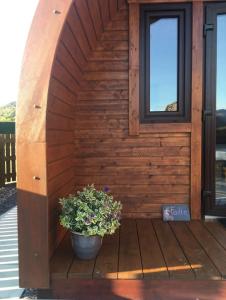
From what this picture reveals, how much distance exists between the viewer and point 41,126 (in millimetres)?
1940

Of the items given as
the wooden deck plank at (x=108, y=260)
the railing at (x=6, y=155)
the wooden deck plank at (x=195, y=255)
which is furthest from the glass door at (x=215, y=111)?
the railing at (x=6, y=155)

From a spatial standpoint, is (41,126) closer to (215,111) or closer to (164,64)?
(164,64)

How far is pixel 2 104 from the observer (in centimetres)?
A: 1493

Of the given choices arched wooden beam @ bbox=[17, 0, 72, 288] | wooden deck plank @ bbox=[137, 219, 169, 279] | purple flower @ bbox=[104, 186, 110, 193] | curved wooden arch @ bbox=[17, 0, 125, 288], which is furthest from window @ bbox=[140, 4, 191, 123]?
arched wooden beam @ bbox=[17, 0, 72, 288]

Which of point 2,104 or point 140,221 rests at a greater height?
point 2,104

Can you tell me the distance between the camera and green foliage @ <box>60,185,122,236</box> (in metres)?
2.10

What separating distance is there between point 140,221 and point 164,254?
2.89 ft

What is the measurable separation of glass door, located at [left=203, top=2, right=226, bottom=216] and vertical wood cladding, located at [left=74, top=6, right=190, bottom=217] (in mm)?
220

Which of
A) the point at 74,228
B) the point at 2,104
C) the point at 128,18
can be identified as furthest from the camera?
the point at 2,104

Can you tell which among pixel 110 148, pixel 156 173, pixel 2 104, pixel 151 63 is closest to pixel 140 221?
pixel 156 173

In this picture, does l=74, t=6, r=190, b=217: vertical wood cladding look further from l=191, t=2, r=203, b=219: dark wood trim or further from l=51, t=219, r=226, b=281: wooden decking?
l=51, t=219, r=226, b=281: wooden decking

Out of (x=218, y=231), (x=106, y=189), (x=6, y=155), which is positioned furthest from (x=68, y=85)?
(x=6, y=155)

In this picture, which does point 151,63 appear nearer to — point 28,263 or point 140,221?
point 140,221

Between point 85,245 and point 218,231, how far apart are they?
1.34 metres
